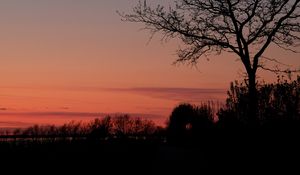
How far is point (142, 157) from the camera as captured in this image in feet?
76.3

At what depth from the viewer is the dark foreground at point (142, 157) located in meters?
15.7

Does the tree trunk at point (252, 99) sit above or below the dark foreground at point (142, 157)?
above

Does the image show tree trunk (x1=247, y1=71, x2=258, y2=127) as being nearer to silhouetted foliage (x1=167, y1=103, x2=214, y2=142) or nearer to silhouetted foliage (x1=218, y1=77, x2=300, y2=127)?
silhouetted foliage (x1=218, y1=77, x2=300, y2=127)

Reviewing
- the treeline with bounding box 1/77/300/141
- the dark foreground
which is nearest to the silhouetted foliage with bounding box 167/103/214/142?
the treeline with bounding box 1/77/300/141

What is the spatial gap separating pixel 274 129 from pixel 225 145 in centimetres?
378

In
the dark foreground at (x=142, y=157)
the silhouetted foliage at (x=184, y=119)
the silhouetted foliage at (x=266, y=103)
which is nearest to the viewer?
the dark foreground at (x=142, y=157)

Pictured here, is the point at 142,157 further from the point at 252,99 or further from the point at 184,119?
the point at 184,119

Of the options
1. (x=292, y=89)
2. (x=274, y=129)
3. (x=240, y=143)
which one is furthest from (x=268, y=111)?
(x=274, y=129)

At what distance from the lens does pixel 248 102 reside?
92.9 ft

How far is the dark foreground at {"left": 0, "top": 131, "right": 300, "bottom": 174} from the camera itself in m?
15.7

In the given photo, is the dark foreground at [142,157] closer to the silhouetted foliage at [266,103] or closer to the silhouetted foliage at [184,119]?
the silhouetted foliage at [266,103]

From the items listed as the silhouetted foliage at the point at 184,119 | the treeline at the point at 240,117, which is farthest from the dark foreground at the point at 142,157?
the silhouetted foliage at the point at 184,119

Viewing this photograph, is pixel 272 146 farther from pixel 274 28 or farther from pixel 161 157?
pixel 274 28

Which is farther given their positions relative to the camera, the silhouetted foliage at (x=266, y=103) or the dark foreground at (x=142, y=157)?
the silhouetted foliage at (x=266, y=103)
